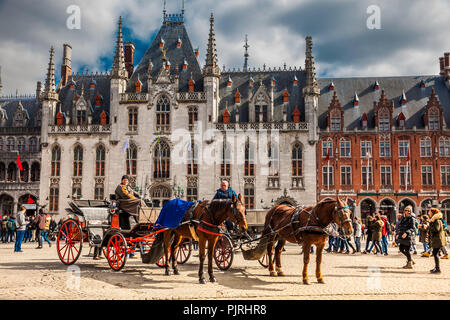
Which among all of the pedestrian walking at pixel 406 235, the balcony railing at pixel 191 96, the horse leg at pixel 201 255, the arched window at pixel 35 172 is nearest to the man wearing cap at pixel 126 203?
the horse leg at pixel 201 255

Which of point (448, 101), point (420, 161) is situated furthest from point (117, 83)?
point (448, 101)

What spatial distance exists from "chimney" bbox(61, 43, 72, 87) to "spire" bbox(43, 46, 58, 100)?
329 cm

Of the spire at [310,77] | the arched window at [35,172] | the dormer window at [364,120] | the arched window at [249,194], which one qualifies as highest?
the spire at [310,77]

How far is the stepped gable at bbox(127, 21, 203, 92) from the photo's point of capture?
130 ft

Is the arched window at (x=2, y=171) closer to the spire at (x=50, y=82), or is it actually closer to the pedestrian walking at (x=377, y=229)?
the spire at (x=50, y=82)

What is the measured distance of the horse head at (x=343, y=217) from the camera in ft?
30.2

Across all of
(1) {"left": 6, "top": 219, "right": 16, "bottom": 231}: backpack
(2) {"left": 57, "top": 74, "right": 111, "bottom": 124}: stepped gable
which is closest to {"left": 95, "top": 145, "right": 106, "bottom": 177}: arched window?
(2) {"left": 57, "top": 74, "right": 111, "bottom": 124}: stepped gable

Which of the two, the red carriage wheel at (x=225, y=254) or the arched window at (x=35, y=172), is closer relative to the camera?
the red carriage wheel at (x=225, y=254)

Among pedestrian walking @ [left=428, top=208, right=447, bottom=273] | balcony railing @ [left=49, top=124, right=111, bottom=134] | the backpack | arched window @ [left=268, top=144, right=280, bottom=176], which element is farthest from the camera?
balcony railing @ [left=49, top=124, right=111, bottom=134]

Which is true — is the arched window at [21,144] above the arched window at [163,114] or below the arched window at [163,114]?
below

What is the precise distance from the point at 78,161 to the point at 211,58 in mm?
15956

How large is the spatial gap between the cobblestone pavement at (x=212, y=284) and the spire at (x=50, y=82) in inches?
1168

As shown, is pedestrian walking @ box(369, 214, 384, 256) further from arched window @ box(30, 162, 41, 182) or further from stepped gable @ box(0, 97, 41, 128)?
stepped gable @ box(0, 97, 41, 128)
